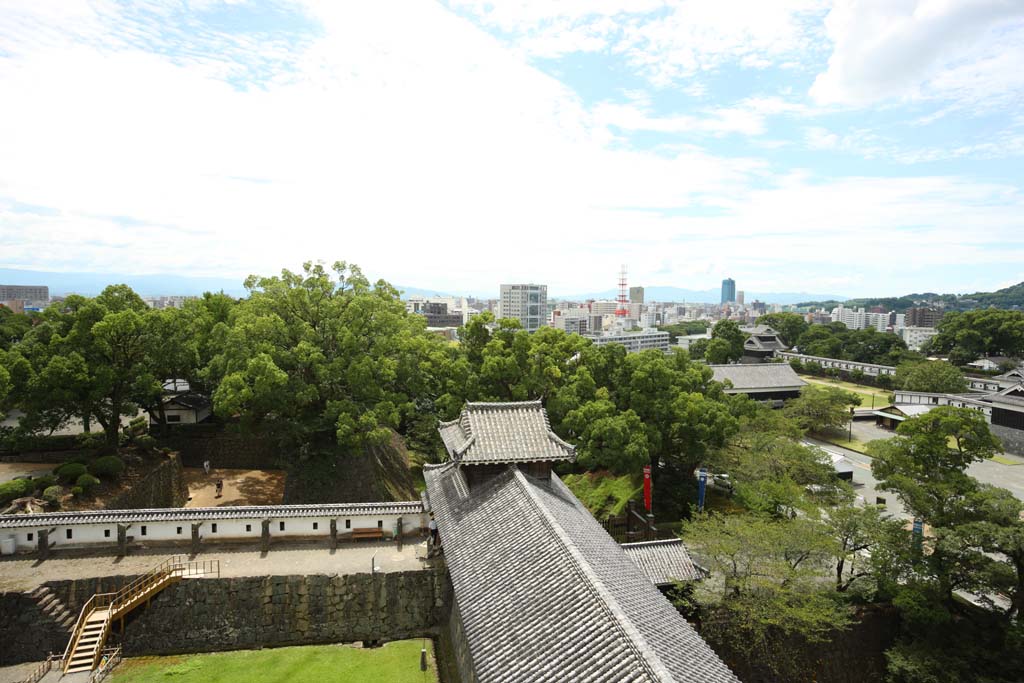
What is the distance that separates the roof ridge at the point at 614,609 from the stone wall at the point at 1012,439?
43930mm

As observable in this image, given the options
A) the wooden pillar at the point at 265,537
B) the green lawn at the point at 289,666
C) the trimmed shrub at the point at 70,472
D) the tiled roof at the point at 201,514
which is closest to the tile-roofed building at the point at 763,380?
the tiled roof at the point at 201,514

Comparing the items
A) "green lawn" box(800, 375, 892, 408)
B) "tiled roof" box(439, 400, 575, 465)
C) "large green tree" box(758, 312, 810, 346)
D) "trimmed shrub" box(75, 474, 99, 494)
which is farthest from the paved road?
"large green tree" box(758, 312, 810, 346)

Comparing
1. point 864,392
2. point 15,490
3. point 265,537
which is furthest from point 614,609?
point 864,392

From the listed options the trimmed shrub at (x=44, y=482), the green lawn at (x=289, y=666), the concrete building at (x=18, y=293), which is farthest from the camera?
the concrete building at (x=18, y=293)

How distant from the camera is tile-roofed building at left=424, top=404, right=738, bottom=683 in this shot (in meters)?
8.45

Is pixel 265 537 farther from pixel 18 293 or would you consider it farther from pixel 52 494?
pixel 18 293

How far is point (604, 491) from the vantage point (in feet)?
83.6

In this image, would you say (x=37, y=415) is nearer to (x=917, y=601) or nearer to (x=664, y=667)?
(x=664, y=667)

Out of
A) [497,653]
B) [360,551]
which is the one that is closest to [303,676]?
[360,551]

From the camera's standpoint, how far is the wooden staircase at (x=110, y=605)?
50.6 ft

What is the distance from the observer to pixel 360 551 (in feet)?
63.7

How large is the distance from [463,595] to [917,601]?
611 inches

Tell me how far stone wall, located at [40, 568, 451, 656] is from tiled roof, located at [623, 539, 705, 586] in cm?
667

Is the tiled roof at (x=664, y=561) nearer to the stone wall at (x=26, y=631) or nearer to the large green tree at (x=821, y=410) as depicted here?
the stone wall at (x=26, y=631)
